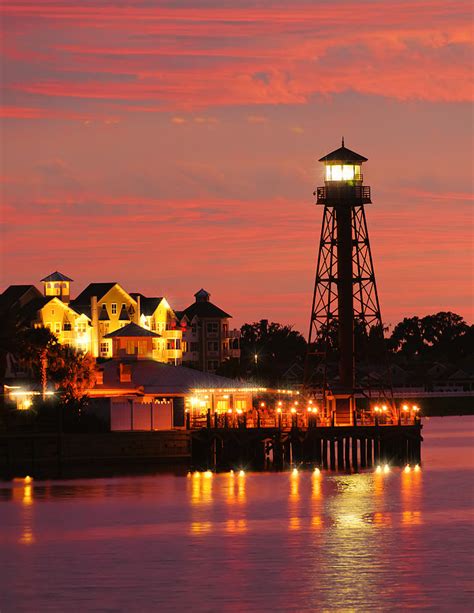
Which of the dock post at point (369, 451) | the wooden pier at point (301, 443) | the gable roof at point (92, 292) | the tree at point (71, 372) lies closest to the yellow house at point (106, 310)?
the gable roof at point (92, 292)

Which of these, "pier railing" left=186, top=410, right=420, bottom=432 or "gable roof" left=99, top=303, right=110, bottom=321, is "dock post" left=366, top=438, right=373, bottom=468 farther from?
"gable roof" left=99, top=303, right=110, bottom=321

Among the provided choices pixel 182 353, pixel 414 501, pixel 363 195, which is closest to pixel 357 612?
pixel 414 501

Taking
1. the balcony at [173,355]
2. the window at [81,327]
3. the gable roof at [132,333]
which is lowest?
the gable roof at [132,333]

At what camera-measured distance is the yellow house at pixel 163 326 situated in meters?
186

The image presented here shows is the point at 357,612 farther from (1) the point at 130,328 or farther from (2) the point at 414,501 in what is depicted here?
(1) the point at 130,328

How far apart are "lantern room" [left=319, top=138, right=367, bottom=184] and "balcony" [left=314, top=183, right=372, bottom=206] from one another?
671 mm

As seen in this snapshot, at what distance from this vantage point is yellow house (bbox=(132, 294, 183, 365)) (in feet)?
609

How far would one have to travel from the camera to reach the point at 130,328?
142m

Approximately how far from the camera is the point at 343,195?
108 metres

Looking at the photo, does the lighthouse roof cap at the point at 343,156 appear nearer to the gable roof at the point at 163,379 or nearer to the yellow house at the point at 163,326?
the gable roof at the point at 163,379

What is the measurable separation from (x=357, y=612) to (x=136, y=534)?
2119 centimetres

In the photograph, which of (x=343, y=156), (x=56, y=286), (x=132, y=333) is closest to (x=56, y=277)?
(x=56, y=286)

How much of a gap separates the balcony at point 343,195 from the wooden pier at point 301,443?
53.0ft

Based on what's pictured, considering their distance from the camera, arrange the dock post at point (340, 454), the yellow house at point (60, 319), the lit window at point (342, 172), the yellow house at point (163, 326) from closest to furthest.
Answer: the dock post at point (340, 454) → the lit window at point (342, 172) → the yellow house at point (60, 319) → the yellow house at point (163, 326)
